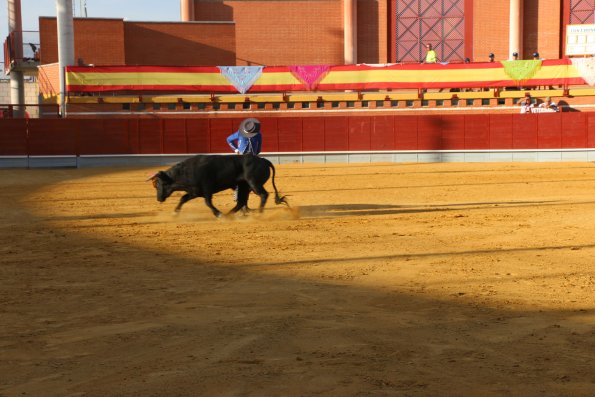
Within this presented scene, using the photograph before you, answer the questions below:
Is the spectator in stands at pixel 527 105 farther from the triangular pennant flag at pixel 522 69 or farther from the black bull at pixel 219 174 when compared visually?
the black bull at pixel 219 174

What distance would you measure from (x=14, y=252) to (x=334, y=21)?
2894 centimetres

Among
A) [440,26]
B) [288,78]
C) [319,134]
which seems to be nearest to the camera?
[319,134]

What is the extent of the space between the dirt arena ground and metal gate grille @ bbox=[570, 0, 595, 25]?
76.9 ft

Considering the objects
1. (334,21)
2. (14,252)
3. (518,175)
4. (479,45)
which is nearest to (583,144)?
(518,175)

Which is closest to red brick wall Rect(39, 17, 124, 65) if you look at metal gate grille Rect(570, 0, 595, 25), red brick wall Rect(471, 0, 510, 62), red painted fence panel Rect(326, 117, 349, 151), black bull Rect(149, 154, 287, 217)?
red painted fence panel Rect(326, 117, 349, 151)

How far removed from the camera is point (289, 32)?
36312 mm

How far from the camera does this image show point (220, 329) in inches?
225

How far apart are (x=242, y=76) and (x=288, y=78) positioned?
156 centimetres

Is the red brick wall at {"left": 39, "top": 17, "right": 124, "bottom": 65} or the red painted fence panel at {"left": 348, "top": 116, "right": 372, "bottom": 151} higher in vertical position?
the red brick wall at {"left": 39, "top": 17, "right": 124, "bottom": 65}

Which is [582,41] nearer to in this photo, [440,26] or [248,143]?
[440,26]

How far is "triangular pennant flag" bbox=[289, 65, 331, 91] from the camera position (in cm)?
2758

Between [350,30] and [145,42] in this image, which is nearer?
[145,42]

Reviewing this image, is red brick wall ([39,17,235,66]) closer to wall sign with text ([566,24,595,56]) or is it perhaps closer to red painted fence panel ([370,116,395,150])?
red painted fence panel ([370,116,395,150])

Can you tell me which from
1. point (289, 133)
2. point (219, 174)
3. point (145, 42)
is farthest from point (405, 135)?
point (219, 174)
